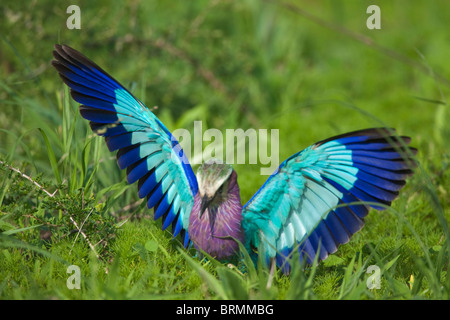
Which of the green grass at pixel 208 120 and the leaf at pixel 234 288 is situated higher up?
the green grass at pixel 208 120

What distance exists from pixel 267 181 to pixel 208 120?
272 cm

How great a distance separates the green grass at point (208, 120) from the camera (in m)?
2.20

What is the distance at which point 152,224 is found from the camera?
2775 mm

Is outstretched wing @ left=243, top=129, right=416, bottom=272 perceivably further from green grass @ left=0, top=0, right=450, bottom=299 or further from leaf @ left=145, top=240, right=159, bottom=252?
leaf @ left=145, top=240, right=159, bottom=252

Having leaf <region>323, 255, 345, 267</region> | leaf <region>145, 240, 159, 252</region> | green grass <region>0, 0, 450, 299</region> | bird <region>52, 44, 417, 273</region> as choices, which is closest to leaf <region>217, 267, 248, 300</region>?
green grass <region>0, 0, 450, 299</region>

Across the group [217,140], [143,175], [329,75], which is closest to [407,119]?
[329,75]

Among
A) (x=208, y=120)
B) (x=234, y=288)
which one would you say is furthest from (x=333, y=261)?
(x=208, y=120)

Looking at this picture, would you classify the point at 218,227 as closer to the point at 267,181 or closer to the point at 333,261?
the point at 267,181

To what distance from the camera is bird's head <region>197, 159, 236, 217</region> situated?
217 centimetres

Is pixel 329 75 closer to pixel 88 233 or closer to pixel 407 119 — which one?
pixel 407 119

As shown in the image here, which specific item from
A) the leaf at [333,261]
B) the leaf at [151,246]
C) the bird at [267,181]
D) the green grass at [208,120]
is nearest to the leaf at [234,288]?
the green grass at [208,120]

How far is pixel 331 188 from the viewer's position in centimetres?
228

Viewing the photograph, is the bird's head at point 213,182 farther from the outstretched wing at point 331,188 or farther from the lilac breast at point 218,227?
the outstretched wing at point 331,188

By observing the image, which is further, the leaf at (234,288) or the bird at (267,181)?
the bird at (267,181)
